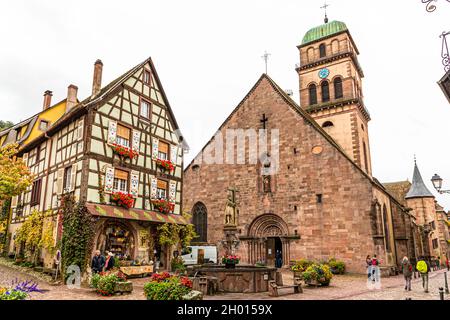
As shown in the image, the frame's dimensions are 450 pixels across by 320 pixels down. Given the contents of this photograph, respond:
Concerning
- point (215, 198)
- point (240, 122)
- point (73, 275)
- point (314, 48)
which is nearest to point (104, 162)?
point (73, 275)

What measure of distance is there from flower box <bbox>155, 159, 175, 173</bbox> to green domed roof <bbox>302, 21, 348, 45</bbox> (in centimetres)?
2182

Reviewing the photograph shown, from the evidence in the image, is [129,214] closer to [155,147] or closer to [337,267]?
[155,147]

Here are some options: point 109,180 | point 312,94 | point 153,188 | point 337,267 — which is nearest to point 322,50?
point 312,94

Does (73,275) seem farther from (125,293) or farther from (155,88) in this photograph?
(155,88)

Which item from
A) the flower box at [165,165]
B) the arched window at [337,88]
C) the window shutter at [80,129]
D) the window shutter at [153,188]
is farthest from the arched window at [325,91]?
the window shutter at [80,129]

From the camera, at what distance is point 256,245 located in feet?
80.5

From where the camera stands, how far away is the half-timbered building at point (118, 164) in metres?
16.9

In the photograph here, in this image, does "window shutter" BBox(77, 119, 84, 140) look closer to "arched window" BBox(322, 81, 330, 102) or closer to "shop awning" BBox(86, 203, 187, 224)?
"shop awning" BBox(86, 203, 187, 224)

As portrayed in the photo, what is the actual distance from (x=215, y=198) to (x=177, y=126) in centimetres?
659

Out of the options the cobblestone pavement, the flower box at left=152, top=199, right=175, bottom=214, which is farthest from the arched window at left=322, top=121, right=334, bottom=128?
the cobblestone pavement

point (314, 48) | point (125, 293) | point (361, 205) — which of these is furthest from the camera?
point (314, 48)

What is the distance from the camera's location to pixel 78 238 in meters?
15.6

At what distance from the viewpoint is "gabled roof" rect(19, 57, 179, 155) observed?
17.4 metres

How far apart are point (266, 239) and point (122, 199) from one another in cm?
1110
